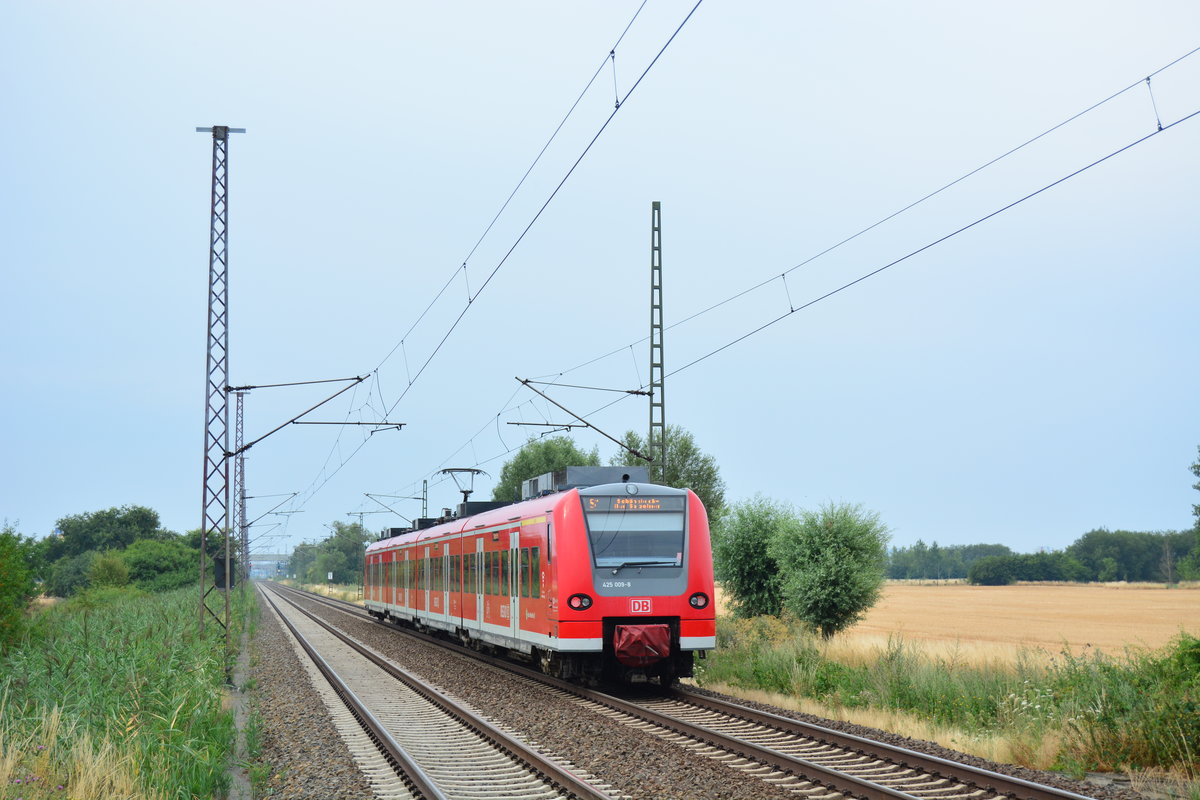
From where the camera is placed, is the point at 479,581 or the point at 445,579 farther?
the point at 445,579

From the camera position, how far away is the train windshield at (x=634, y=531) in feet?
53.3

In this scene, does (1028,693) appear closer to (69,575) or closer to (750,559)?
(750,559)

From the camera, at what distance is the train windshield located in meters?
16.2

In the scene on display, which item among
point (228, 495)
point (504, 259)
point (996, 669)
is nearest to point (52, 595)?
point (228, 495)

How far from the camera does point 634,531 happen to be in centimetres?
1648

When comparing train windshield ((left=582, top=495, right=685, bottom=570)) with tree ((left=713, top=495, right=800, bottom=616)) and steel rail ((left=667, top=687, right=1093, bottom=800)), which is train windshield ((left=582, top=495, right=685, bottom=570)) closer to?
steel rail ((left=667, top=687, right=1093, bottom=800))

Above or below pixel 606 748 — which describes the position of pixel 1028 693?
above

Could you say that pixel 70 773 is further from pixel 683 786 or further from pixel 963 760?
pixel 963 760

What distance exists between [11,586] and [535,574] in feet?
36.4

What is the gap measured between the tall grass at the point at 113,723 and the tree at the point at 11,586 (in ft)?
12.8

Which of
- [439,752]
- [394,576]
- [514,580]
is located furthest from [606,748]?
[394,576]

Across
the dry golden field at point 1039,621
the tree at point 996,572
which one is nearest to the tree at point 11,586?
the dry golden field at point 1039,621

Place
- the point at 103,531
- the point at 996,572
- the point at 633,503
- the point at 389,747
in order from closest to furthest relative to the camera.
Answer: the point at 389,747 < the point at 633,503 < the point at 103,531 < the point at 996,572

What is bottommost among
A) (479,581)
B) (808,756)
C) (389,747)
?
(808,756)
